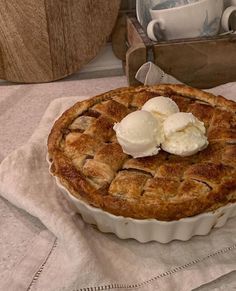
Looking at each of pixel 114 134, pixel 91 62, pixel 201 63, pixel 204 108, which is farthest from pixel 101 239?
pixel 91 62

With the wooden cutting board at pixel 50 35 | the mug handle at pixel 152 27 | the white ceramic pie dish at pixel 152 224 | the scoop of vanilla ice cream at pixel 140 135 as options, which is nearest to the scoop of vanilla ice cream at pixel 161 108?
the scoop of vanilla ice cream at pixel 140 135

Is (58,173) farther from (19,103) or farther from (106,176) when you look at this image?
(19,103)

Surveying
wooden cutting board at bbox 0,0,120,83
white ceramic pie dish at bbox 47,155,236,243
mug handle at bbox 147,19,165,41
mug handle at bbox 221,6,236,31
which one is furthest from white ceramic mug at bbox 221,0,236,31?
white ceramic pie dish at bbox 47,155,236,243

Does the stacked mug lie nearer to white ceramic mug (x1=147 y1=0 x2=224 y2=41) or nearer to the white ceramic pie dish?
white ceramic mug (x1=147 y1=0 x2=224 y2=41)

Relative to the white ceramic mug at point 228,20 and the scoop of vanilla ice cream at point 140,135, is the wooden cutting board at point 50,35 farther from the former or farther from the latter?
the scoop of vanilla ice cream at point 140,135

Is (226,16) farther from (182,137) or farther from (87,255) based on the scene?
(87,255)

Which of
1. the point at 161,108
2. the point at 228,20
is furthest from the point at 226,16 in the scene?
the point at 161,108
